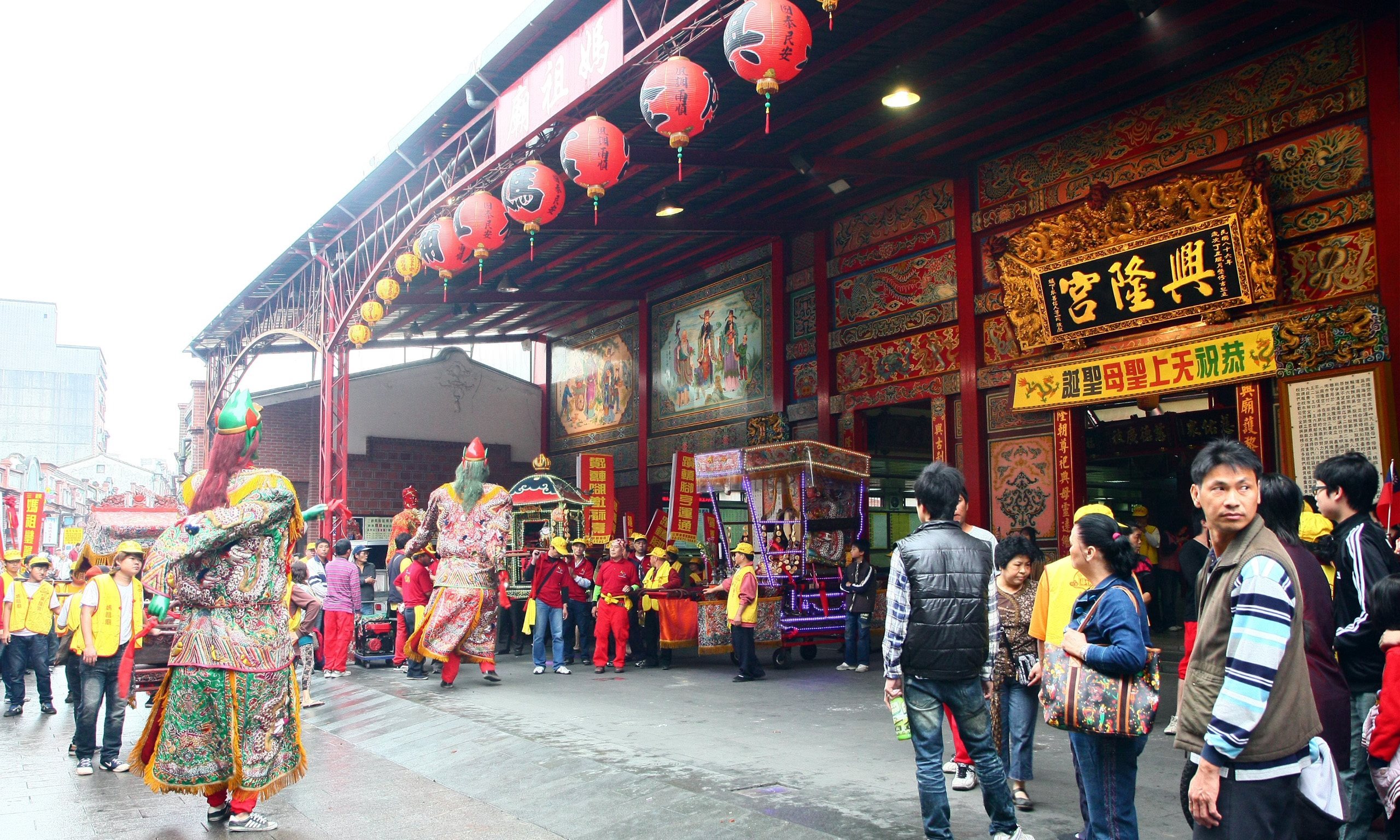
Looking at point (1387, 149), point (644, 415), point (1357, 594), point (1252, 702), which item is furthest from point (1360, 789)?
point (644, 415)

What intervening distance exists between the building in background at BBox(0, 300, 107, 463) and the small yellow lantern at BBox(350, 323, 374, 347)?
5822cm

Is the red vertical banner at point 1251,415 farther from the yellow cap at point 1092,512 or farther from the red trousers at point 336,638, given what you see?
the red trousers at point 336,638

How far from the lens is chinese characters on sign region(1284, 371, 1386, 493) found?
26.0 feet

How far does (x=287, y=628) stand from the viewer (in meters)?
4.93

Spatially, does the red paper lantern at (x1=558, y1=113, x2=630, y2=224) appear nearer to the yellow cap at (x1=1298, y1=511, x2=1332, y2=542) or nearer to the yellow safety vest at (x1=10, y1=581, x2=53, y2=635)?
the yellow cap at (x1=1298, y1=511, x2=1332, y2=542)

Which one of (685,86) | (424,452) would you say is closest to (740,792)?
(685,86)

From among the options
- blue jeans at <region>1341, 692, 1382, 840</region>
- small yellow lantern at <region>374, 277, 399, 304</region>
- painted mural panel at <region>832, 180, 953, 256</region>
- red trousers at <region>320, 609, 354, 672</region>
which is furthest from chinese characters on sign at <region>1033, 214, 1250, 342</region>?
small yellow lantern at <region>374, 277, 399, 304</region>

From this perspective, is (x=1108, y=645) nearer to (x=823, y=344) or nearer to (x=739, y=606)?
(x=739, y=606)

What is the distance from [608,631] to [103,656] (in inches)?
218

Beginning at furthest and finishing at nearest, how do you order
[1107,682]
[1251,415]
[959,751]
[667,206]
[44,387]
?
[44,387] → [667,206] → [1251,415] → [959,751] → [1107,682]

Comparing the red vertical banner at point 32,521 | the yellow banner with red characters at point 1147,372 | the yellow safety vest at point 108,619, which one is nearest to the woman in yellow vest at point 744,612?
the yellow banner with red characters at point 1147,372

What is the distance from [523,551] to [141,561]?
7808mm

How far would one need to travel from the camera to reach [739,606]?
10.1 metres

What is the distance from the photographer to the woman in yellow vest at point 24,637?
373 inches
